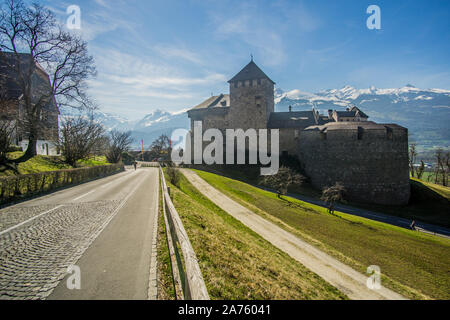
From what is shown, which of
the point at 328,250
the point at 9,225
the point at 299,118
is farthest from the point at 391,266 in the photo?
the point at 299,118

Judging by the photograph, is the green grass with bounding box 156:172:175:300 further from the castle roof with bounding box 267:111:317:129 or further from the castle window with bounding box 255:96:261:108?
the castle window with bounding box 255:96:261:108

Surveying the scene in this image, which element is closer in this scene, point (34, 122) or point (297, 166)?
point (34, 122)

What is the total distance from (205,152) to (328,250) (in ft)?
115

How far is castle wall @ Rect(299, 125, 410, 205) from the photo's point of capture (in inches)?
1200

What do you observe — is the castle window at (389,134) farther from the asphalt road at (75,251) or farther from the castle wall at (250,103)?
the asphalt road at (75,251)

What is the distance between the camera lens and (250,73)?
44.7m

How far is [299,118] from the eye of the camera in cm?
4347

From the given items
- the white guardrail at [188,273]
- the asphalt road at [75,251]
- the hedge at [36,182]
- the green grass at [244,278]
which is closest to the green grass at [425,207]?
the green grass at [244,278]

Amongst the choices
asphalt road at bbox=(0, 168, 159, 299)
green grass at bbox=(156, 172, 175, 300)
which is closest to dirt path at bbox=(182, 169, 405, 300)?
green grass at bbox=(156, 172, 175, 300)

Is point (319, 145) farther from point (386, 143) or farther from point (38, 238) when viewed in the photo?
point (38, 238)

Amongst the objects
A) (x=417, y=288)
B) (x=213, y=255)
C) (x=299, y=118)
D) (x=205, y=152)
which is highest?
(x=299, y=118)

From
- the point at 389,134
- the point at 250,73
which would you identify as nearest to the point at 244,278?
the point at 389,134

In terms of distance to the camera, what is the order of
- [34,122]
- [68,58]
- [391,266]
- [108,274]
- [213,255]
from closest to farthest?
[108,274], [213,255], [391,266], [34,122], [68,58]

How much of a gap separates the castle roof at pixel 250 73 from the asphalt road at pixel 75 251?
129 ft
